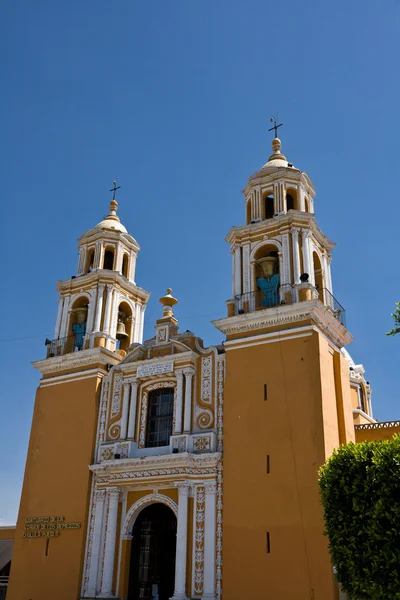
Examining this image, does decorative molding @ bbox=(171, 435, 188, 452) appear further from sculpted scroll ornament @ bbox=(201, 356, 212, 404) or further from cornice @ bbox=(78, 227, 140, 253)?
cornice @ bbox=(78, 227, 140, 253)

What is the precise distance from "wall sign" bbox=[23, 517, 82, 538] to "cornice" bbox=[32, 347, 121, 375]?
4.84 metres

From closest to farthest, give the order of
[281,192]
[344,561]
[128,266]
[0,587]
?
1. [344,561]
2. [281,192]
3. [0,587]
4. [128,266]

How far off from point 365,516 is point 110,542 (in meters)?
8.94

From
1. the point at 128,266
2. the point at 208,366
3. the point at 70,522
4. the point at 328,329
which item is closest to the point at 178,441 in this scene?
the point at 208,366

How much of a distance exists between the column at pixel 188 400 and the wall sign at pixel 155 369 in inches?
23.0

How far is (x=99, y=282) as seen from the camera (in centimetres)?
2241

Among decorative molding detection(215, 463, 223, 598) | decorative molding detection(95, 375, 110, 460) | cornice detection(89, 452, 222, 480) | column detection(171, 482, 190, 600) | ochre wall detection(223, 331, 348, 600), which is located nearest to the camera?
ochre wall detection(223, 331, 348, 600)

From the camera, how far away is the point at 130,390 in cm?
1991

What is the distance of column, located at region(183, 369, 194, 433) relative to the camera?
18139mm

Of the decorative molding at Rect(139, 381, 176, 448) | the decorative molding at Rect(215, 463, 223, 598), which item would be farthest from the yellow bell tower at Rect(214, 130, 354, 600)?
the decorative molding at Rect(139, 381, 176, 448)

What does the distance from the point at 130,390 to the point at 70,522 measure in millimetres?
4266

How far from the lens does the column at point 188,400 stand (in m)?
18.1

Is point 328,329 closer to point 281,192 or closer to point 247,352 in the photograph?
point 247,352

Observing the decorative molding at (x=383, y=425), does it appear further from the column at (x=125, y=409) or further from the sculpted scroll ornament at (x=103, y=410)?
the sculpted scroll ornament at (x=103, y=410)
